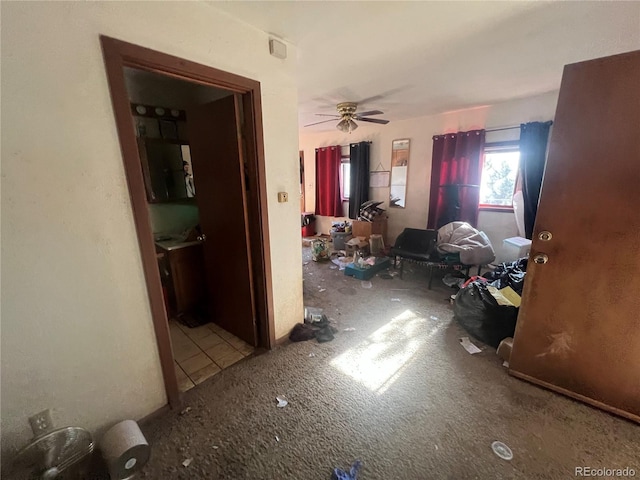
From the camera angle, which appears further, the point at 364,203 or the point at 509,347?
the point at 364,203

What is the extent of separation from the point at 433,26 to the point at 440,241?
2495mm

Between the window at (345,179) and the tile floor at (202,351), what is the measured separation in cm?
→ 393

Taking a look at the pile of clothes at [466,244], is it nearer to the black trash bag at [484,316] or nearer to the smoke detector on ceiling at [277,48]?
the black trash bag at [484,316]

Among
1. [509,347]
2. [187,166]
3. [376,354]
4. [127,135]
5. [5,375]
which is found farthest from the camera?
[187,166]

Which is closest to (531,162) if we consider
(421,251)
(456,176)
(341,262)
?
(456,176)

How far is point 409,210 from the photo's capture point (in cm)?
469

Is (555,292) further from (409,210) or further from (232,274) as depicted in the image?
(409,210)

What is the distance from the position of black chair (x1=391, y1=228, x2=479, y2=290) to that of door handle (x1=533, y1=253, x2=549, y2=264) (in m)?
1.66

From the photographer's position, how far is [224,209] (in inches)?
80.6

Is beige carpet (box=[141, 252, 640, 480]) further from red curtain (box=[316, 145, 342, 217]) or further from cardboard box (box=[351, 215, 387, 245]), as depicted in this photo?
red curtain (box=[316, 145, 342, 217])

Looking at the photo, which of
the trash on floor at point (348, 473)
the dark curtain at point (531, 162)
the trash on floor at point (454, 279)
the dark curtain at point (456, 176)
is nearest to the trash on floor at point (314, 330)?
the trash on floor at point (348, 473)

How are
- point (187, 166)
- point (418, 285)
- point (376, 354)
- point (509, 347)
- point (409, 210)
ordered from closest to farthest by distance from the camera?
point (509, 347), point (376, 354), point (187, 166), point (418, 285), point (409, 210)

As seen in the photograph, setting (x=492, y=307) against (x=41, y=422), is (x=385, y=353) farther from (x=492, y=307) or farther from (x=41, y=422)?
(x=41, y=422)

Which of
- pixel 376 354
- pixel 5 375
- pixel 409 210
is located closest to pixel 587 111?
pixel 376 354
